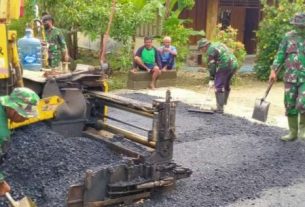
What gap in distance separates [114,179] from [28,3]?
6722mm

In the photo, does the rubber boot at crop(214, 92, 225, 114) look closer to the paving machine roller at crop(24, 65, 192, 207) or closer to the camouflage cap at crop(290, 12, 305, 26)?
the camouflage cap at crop(290, 12, 305, 26)

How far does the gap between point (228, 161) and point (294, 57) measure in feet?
5.98

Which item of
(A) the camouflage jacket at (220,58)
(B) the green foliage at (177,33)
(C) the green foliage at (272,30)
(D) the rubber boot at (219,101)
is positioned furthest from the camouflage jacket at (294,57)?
(C) the green foliage at (272,30)

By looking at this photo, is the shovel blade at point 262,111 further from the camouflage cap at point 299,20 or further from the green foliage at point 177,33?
the green foliage at point 177,33

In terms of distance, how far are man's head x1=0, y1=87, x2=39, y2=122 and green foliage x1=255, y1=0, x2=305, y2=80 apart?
10.0 metres

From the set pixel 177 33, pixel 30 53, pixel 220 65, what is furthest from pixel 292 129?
pixel 177 33

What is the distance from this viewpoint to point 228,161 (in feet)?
20.7

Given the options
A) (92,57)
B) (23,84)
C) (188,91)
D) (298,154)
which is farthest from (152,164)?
(92,57)

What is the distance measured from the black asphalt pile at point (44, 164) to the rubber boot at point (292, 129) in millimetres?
3002

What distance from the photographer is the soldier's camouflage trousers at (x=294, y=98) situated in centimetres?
690

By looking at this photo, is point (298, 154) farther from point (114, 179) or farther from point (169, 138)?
point (114, 179)

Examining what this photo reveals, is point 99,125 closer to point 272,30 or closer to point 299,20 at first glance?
point 299,20

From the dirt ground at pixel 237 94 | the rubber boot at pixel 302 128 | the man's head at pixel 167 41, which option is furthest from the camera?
the man's head at pixel 167 41

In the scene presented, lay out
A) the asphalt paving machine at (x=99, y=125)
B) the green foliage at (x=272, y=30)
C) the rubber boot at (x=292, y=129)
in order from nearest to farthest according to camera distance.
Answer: the asphalt paving machine at (x=99, y=125) → the rubber boot at (x=292, y=129) → the green foliage at (x=272, y=30)
